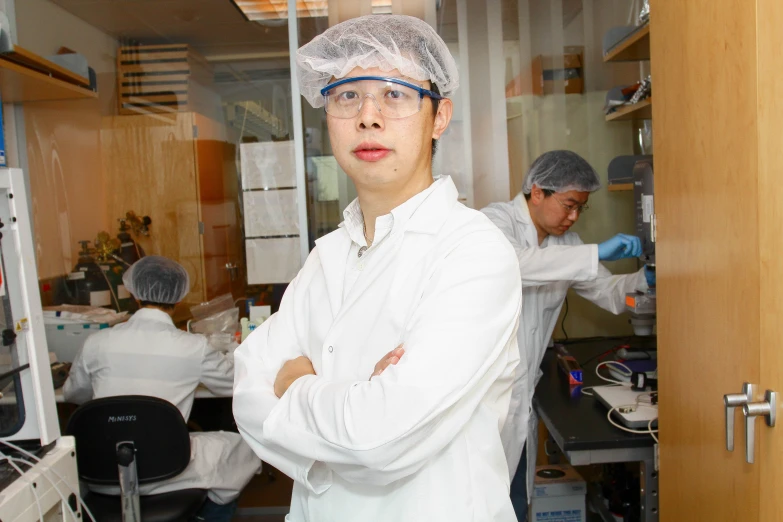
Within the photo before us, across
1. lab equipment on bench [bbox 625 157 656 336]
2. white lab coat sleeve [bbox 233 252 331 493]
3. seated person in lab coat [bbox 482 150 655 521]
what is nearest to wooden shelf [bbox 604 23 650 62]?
seated person in lab coat [bbox 482 150 655 521]

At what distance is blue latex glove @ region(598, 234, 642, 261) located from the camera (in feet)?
7.16

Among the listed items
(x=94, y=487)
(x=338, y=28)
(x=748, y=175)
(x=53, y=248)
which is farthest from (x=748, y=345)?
(x=53, y=248)

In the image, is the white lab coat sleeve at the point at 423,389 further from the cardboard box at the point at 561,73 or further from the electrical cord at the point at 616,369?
the cardboard box at the point at 561,73

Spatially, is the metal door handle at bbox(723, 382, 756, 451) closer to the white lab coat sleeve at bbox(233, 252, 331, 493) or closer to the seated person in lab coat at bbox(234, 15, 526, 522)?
the seated person in lab coat at bbox(234, 15, 526, 522)

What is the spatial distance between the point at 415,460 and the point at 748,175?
687mm

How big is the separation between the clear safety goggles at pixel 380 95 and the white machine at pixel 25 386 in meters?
0.86

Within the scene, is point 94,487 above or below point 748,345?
below

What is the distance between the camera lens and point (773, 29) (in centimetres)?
100

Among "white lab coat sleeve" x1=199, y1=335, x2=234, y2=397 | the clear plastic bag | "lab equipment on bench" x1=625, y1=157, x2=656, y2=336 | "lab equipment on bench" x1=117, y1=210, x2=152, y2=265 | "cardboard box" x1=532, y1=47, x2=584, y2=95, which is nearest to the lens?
"lab equipment on bench" x1=625, y1=157, x2=656, y2=336

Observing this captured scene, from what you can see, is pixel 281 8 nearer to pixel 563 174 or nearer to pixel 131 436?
pixel 563 174

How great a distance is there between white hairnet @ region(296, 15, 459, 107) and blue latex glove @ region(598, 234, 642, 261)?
1.16 m

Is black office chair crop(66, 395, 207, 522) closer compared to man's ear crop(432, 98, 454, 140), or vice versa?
man's ear crop(432, 98, 454, 140)

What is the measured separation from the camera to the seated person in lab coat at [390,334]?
37.2 inches

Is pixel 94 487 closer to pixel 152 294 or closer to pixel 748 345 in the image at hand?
pixel 152 294
